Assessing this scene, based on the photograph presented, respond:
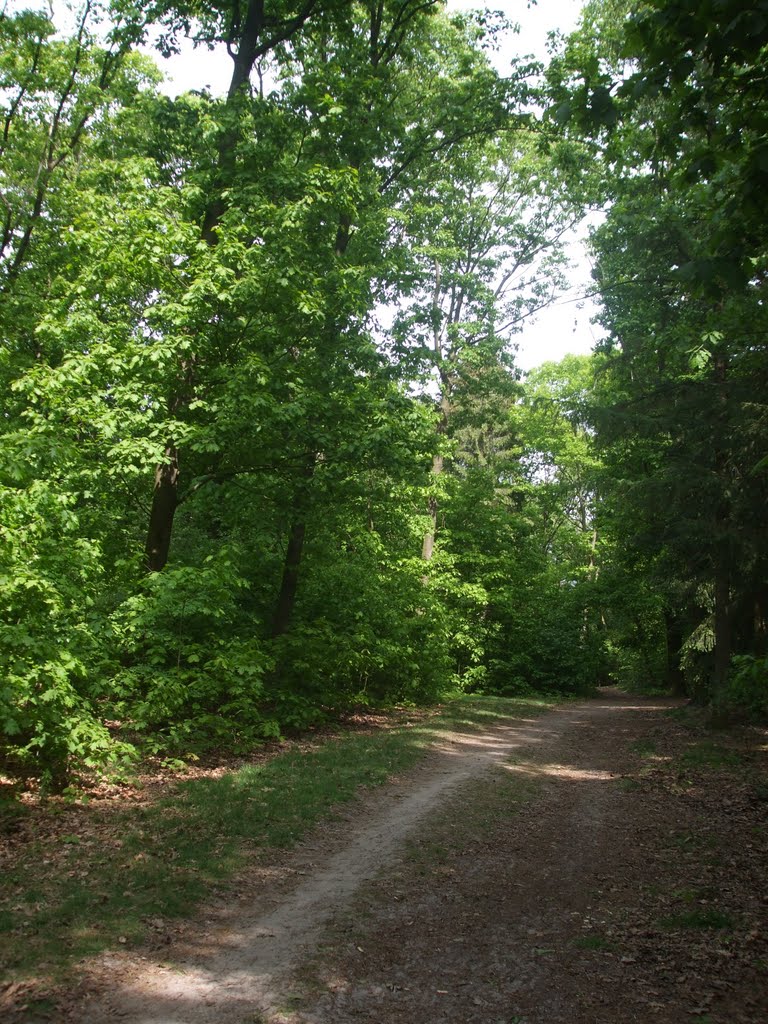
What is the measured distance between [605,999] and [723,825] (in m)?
4.20

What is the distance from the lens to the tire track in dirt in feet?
12.5

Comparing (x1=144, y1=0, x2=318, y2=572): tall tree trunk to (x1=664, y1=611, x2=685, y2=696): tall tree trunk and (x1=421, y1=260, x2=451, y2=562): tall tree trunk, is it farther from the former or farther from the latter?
(x1=664, y1=611, x2=685, y2=696): tall tree trunk

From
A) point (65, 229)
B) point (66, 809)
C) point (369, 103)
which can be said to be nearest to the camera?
point (66, 809)

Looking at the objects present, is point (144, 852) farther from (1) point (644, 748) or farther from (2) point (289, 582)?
(1) point (644, 748)

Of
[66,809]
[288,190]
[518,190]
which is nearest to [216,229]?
[288,190]

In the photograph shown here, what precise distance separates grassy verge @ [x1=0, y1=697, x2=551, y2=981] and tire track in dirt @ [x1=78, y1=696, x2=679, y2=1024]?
34cm

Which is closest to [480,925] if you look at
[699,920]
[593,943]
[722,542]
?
[593,943]

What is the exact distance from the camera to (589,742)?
14.4 meters

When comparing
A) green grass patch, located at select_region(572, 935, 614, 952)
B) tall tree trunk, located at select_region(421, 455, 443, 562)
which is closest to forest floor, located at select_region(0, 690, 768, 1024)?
green grass patch, located at select_region(572, 935, 614, 952)

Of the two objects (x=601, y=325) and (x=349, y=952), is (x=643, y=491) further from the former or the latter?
(x=349, y=952)

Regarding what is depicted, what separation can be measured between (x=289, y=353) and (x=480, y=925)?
907cm

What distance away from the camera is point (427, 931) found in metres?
4.93

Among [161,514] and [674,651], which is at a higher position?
[161,514]

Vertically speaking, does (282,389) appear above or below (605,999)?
above
